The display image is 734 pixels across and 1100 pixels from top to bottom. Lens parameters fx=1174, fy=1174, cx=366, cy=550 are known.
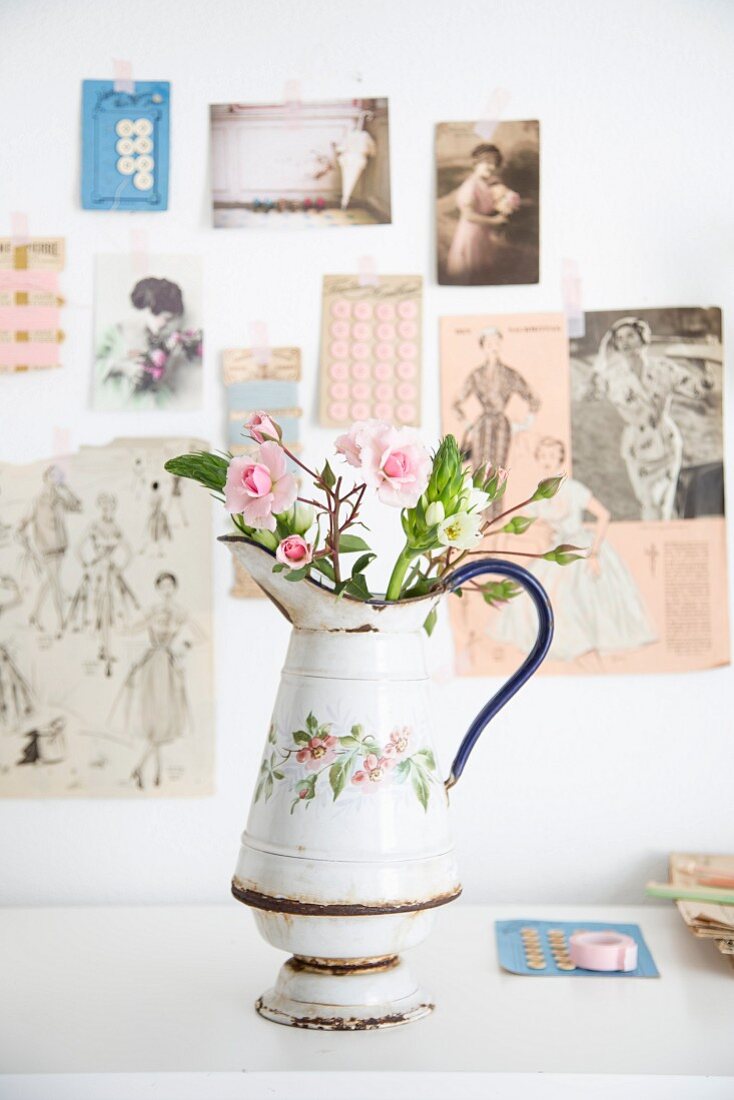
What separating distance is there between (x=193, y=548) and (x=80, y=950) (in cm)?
37

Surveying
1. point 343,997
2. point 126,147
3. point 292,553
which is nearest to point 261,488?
point 292,553

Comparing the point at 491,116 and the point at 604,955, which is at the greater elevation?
the point at 491,116

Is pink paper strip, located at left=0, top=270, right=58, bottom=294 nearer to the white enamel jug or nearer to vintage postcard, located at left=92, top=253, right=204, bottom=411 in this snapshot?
vintage postcard, located at left=92, top=253, right=204, bottom=411

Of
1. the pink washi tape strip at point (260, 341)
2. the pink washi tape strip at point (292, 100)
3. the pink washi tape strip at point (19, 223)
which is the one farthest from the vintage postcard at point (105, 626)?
the pink washi tape strip at point (292, 100)

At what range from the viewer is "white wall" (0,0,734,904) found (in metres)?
1.10

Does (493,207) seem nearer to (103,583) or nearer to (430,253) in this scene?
A: (430,253)

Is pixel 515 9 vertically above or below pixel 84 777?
above

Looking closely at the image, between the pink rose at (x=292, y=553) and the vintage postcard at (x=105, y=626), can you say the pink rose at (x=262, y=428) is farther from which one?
the vintage postcard at (x=105, y=626)

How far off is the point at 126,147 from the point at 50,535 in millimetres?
378

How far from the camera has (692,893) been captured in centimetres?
98

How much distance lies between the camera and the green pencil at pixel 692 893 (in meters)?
0.96

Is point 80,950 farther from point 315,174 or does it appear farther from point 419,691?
point 315,174

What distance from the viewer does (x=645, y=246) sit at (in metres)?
1.11

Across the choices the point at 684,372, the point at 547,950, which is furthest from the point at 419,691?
the point at 684,372
